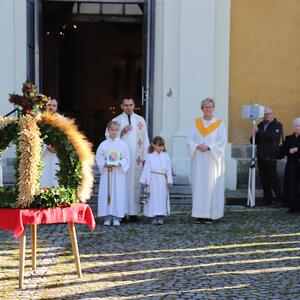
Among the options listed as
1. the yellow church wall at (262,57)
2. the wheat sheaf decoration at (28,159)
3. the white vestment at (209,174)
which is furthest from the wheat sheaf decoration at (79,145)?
the yellow church wall at (262,57)

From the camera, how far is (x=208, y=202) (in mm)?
9922

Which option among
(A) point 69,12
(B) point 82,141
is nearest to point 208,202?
(B) point 82,141

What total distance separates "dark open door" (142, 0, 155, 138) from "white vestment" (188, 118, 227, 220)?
2.97 metres

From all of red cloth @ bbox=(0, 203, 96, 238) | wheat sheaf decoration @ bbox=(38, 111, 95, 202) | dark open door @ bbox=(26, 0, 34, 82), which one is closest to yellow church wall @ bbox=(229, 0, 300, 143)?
dark open door @ bbox=(26, 0, 34, 82)

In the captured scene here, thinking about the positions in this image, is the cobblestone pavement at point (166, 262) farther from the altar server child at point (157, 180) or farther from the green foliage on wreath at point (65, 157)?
the green foliage on wreath at point (65, 157)

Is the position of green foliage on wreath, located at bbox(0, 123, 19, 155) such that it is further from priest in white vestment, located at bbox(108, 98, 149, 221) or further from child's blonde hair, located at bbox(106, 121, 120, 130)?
priest in white vestment, located at bbox(108, 98, 149, 221)

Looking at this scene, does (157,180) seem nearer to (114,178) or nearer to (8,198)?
(114,178)

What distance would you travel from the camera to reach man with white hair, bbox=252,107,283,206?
38.8ft

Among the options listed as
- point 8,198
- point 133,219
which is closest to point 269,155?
point 133,219

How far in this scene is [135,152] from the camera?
10.2 metres

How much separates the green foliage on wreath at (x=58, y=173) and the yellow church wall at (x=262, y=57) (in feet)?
23.0

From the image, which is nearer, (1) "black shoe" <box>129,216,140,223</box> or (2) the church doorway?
(1) "black shoe" <box>129,216,140,223</box>

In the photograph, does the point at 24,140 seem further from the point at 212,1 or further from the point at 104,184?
the point at 212,1

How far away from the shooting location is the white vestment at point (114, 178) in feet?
31.9
